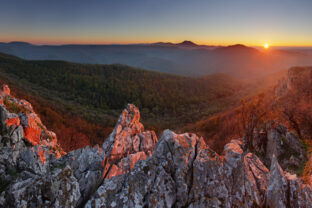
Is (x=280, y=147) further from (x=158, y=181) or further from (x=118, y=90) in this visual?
(x=118, y=90)

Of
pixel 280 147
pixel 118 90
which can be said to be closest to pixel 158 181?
pixel 280 147

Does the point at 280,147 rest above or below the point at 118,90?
above

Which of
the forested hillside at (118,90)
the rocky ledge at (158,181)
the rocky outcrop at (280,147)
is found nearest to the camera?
the rocky ledge at (158,181)

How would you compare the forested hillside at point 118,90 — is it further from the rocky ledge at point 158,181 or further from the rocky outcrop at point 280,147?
the rocky ledge at point 158,181

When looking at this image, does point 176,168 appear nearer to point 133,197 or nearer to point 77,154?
point 133,197

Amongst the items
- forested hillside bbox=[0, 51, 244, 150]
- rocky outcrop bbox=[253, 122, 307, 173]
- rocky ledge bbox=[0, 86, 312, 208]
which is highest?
rocky ledge bbox=[0, 86, 312, 208]

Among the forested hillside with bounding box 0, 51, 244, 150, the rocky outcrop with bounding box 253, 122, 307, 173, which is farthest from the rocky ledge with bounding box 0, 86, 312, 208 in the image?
the forested hillside with bounding box 0, 51, 244, 150

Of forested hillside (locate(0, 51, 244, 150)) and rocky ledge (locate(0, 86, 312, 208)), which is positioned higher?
rocky ledge (locate(0, 86, 312, 208))

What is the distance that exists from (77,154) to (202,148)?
5585 mm

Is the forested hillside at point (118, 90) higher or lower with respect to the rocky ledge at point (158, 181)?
lower

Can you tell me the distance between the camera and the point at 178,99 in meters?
91.4

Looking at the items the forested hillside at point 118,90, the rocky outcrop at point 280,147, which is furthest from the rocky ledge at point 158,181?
the forested hillside at point 118,90

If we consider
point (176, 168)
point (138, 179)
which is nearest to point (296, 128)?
point (176, 168)

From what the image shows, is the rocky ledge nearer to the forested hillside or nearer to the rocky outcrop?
the rocky outcrop
